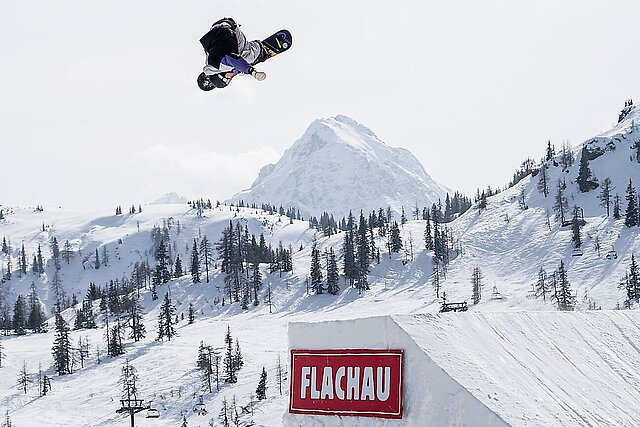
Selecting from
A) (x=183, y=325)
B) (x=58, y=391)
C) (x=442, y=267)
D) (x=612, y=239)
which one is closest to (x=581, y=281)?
(x=612, y=239)

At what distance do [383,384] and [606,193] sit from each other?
160610 millimetres

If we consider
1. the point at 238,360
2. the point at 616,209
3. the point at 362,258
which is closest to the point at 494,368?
the point at 238,360

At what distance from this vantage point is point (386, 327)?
7770 millimetres

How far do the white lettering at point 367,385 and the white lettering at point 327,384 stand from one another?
1.54 ft

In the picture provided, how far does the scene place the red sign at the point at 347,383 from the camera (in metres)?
7.63

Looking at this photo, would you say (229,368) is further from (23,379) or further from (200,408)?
(23,379)

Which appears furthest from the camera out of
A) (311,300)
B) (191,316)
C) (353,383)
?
(311,300)

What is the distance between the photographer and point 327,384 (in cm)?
824

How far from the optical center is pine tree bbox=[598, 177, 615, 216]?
15405 cm

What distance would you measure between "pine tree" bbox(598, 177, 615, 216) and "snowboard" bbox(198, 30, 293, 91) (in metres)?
154

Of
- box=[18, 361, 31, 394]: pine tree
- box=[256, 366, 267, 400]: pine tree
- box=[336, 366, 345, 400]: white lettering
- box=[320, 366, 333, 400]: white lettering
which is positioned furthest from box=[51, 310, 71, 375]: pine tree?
box=[336, 366, 345, 400]: white lettering

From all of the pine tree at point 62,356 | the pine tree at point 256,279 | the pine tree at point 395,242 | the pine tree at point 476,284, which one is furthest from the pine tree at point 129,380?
the pine tree at point 395,242

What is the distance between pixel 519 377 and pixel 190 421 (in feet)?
237

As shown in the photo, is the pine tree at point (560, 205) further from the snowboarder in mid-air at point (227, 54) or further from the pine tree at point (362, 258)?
the snowboarder in mid-air at point (227, 54)
